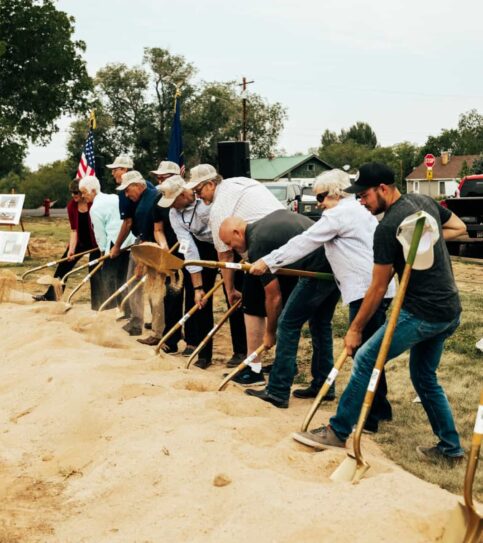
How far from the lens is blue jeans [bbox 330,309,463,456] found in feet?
15.6

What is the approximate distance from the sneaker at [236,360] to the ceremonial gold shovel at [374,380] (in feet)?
11.4

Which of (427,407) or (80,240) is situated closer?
(427,407)

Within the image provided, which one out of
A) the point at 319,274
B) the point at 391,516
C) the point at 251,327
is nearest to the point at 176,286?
the point at 251,327

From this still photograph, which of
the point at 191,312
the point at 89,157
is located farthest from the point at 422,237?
the point at 89,157

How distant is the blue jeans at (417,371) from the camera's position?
4.74 meters

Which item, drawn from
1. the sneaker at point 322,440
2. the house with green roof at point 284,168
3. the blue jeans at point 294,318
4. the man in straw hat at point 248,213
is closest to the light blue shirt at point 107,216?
the man in straw hat at point 248,213

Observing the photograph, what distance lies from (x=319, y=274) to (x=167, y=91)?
59.5m

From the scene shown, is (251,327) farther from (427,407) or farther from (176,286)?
(427,407)

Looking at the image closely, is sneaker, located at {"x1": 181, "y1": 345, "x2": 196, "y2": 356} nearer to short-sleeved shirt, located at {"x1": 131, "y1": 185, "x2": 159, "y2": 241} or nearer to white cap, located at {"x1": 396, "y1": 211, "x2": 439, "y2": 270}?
short-sleeved shirt, located at {"x1": 131, "y1": 185, "x2": 159, "y2": 241}

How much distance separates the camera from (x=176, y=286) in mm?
7645

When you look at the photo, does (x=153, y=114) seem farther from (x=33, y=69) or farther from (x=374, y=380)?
(x=374, y=380)

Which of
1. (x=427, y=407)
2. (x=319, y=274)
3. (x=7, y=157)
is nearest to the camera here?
(x=427, y=407)

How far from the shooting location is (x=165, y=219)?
28.5 feet

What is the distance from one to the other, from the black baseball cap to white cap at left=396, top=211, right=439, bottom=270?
328mm
